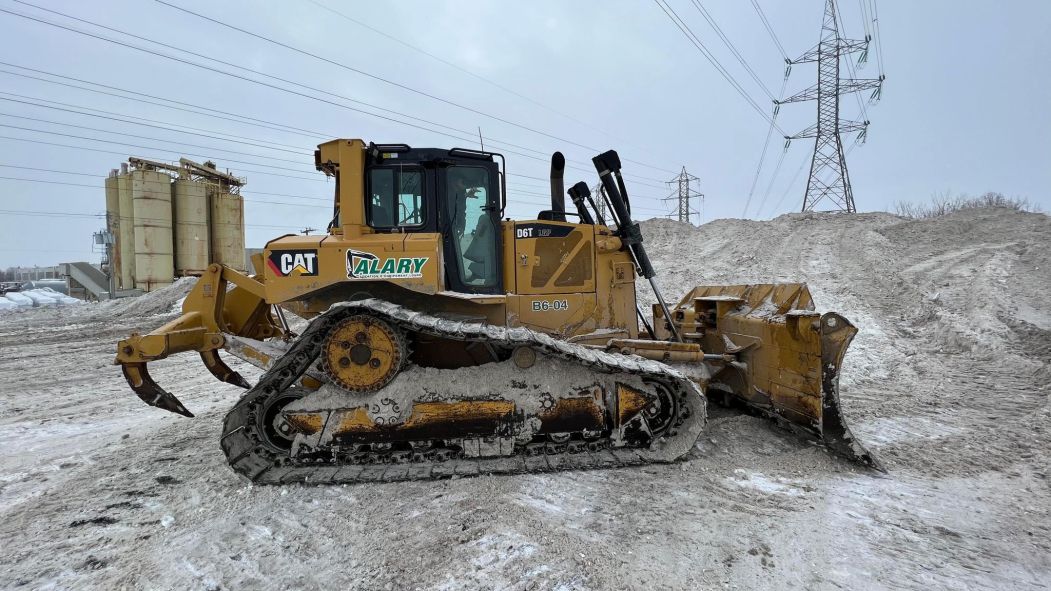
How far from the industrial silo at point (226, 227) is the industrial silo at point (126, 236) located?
3520 millimetres

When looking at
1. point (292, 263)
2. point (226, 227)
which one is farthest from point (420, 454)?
point (226, 227)

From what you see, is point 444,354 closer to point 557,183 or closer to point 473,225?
point 473,225

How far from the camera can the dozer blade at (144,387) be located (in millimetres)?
4176

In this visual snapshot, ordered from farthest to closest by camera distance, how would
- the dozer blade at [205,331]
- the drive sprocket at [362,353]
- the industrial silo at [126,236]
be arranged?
the industrial silo at [126,236] < the dozer blade at [205,331] < the drive sprocket at [362,353]

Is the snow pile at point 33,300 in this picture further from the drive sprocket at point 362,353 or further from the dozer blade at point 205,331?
the drive sprocket at point 362,353

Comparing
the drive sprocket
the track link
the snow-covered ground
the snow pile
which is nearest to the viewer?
the snow-covered ground

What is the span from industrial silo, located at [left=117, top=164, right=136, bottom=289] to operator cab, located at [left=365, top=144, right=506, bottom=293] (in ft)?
89.5

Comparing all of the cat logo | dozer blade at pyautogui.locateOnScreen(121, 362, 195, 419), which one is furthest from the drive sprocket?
dozer blade at pyautogui.locateOnScreen(121, 362, 195, 419)

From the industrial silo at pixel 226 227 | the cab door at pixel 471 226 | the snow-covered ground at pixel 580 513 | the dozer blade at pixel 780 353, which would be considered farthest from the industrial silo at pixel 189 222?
the dozer blade at pixel 780 353

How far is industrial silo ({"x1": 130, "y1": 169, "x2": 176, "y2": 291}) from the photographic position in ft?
79.3

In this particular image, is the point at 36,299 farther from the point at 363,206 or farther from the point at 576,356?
the point at 576,356

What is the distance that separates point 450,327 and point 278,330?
2.68 meters

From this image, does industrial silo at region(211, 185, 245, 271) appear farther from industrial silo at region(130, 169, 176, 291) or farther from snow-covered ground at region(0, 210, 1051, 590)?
snow-covered ground at region(0, 210, 1051, 590)

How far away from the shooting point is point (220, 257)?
27.7 metres
